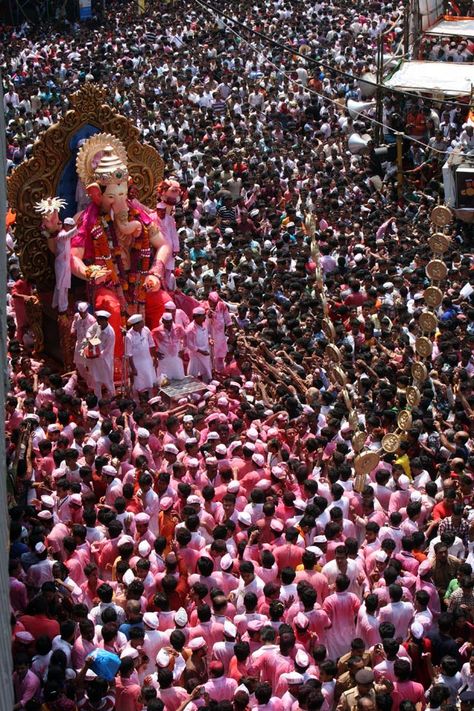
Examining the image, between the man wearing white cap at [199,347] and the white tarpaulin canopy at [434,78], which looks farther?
the white tarpaulin canopy at [434,78]

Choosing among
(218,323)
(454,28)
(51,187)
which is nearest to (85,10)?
(454,28)

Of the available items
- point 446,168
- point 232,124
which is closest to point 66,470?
point 446,168

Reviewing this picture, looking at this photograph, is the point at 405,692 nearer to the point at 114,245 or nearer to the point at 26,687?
the point at 26,687

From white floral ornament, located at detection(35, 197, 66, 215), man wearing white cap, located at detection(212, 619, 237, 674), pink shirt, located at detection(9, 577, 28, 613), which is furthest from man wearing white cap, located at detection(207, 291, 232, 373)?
man wearing white cap, located at detection(212, 619, 237, 674)

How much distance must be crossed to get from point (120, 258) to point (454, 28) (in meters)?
12.6

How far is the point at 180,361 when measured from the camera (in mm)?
12727

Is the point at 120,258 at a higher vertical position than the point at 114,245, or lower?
lower

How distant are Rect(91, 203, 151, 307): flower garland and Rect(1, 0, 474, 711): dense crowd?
53 cm

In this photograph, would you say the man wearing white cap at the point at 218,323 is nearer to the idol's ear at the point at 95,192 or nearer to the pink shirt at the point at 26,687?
the idol's ear at the point at 95,192

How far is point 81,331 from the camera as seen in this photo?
12492 mm

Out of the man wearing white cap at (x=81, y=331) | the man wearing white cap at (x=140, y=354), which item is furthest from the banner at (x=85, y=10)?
the man wearing white cap at (x=140, y=354)

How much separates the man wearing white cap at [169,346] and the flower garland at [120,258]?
2.17 ft

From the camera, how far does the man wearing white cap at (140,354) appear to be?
12273mm

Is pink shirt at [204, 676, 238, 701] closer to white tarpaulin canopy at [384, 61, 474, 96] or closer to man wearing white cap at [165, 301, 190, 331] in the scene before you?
man wearing white cap at [165, 301, 190, 331]
